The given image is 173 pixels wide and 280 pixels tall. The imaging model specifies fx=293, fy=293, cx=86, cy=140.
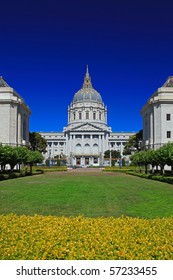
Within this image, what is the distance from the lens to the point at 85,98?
137m

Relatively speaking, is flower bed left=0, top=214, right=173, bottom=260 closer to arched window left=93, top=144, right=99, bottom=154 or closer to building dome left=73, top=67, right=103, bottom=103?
arched window left=93, top=144, right=99, bottom=154

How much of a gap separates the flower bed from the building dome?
13005 cm

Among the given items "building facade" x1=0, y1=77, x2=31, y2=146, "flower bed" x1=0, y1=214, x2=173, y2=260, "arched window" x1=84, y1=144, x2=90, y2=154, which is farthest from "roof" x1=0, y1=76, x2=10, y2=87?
"flower bed" x1=0, y1=214, x2=173, y2=260

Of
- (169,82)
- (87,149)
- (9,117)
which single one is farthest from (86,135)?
(9,117)

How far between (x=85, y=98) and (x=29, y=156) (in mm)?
96254

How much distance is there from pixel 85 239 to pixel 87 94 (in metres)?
135

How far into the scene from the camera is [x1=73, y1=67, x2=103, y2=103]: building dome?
137 m

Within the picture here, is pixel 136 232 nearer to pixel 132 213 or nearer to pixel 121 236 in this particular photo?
pixel 121 236

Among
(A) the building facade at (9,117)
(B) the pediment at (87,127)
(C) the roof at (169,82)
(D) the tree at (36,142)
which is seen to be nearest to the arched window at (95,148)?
(B) the pediment at (87,127)

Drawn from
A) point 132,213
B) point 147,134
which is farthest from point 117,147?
point 132,213

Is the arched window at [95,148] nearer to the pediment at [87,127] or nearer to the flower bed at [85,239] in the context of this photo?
the pediment at [87,127]

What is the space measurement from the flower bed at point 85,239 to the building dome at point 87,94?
5120 inches

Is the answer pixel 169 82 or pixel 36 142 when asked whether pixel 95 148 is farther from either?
pixel 169 82

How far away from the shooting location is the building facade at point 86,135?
4717 inches
